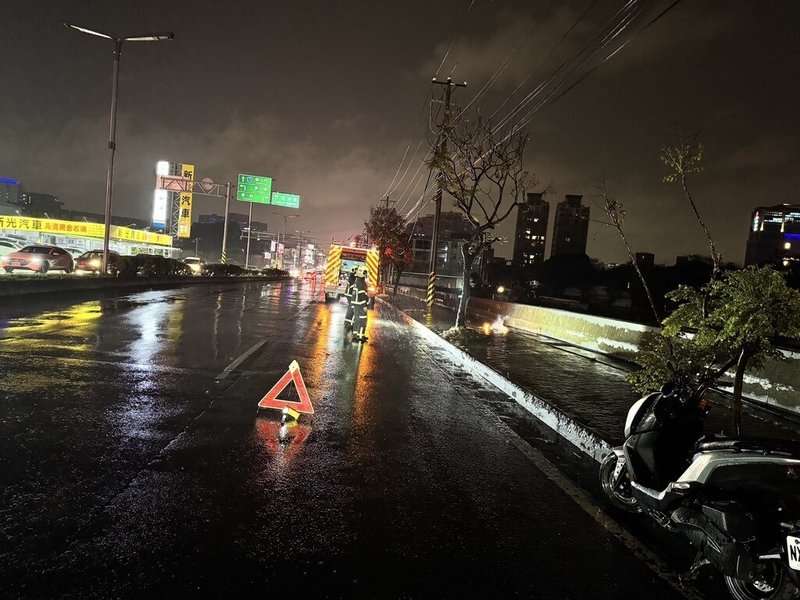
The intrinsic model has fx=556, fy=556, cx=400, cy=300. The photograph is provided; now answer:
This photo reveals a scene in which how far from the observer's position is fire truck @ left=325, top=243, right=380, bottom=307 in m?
32.2

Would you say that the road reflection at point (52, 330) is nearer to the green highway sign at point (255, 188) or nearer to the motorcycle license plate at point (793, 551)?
the motorcycle license plate at point (793, 551)

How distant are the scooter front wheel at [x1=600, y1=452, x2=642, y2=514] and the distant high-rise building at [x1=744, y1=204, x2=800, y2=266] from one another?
3320 inches

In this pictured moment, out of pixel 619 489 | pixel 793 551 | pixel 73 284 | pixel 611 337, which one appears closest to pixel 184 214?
pixel 73 284

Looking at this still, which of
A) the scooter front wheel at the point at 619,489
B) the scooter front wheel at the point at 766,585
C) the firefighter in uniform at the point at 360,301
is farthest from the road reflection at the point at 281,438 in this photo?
the firefighter in uniform at the point at 360,301

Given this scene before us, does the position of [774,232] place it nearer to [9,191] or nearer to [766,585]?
[766,585]

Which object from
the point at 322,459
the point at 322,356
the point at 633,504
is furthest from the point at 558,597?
the point at 322,356

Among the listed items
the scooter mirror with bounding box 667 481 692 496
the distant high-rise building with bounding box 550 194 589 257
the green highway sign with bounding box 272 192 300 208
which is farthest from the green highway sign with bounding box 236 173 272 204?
the distant high-rise building with bounding box 550 194 589 257

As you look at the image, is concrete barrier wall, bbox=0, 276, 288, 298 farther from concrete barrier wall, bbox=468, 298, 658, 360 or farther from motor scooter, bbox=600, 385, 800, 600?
motor scooter, bbox=600, 385, 800, 600

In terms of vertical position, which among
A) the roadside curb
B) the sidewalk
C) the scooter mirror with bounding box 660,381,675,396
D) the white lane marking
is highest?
the scooter mirror with bounding box 660,381,675,396

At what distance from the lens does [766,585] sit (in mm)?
2982

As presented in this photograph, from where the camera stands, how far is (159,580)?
3.03 m

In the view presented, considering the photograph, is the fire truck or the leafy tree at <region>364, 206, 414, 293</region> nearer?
the fire truck

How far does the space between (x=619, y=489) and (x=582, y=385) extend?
5.12 metres

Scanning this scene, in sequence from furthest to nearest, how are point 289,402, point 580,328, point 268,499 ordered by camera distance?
1. point 580,328
2. point 289,402
3. point 268,499
